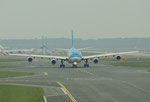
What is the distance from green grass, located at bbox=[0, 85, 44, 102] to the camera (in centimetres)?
4109

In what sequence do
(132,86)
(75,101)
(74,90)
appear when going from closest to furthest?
(75,101), (74,90), (132,86)

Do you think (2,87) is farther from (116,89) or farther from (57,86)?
(116,89)

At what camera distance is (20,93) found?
152 feet

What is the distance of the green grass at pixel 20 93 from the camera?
41094 mm

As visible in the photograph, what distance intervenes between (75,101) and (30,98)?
6.04 meters

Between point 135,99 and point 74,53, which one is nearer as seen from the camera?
point 135,99

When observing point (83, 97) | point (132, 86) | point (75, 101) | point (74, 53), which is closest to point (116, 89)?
point (132, 86)

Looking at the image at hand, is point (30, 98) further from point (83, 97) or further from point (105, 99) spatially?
point (105, 99)

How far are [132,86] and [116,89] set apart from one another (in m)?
4.32

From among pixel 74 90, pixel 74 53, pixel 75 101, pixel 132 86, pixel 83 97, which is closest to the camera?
pixel 75 101

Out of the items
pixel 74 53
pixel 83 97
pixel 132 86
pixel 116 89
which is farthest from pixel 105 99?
pixel 74 53

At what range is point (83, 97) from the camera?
137ft

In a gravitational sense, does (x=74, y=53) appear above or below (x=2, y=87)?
above

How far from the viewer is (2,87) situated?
2071 inches
